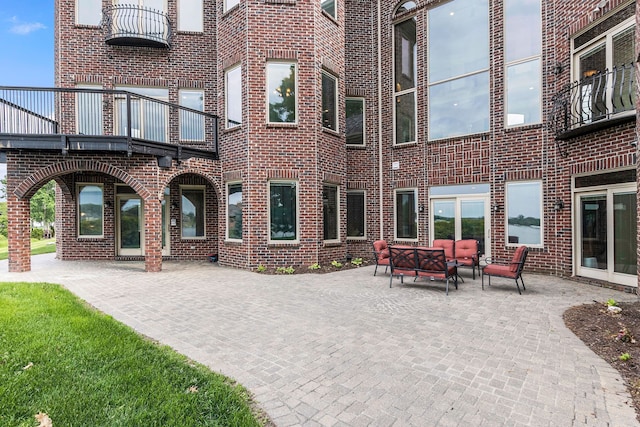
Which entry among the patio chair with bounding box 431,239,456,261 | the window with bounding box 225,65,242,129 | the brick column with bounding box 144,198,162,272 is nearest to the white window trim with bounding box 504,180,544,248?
the patio chair with bounding box 431,239,456,261

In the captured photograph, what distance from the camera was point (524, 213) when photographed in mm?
9156

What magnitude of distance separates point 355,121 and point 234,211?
18.4 feet

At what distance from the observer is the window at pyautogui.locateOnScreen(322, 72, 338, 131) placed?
10.7 m

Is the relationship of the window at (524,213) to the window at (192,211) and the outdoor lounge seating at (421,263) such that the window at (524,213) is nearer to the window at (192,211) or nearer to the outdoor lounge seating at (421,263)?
the outdoor lounge seating at (421,263)

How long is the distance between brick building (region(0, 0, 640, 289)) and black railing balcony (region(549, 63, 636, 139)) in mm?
43

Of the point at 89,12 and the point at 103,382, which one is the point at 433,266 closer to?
the point at 103,382

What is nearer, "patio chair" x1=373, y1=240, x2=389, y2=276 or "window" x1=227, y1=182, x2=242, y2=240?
"patio chair" x1=373, y1=240, x2=389, y2=276

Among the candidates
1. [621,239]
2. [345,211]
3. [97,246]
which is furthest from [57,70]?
[621,239]

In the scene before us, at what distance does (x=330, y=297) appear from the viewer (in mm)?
6367

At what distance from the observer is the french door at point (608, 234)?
269 inches

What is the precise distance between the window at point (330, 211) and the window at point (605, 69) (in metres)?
6.65

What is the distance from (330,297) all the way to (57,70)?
13.1 meters

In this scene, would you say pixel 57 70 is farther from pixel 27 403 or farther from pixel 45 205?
pixel 45 205

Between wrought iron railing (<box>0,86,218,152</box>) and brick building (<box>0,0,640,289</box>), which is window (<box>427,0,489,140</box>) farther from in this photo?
wrought iron railing (<box>0,86,218,152</box>)
